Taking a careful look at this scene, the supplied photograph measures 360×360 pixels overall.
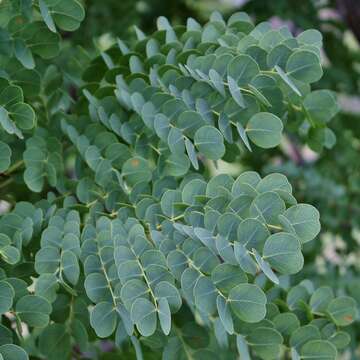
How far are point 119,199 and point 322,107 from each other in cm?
27

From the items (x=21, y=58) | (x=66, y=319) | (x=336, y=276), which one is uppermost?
(x=21, y=58)

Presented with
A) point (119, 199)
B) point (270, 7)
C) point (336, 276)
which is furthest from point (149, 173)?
point (270, 7)

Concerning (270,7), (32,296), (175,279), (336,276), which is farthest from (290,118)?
(270,7)

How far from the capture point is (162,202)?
2.28ft

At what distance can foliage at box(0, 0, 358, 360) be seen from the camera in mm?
641

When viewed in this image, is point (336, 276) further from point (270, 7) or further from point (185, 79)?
point (185, 79)

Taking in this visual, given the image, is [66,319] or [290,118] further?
[290,118]

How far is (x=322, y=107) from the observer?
836 mm

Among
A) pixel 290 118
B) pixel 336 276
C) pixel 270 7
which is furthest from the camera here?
pixel 270 7

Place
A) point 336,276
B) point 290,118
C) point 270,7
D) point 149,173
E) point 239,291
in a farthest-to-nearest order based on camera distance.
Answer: point 270,7, point 336,276, point 290,118, point 149,173, point 239,291

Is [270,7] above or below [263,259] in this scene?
below

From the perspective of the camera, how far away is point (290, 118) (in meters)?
0.90

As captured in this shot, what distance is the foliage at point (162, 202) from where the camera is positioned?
0.64 m

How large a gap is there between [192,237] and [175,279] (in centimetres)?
7
